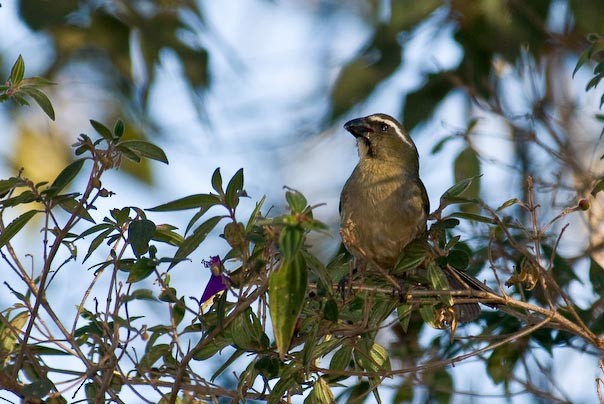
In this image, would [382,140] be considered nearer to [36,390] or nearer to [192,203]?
[192,203]

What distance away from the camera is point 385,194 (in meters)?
4.52

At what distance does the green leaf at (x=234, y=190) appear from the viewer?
2691mm

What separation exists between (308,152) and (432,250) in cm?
290

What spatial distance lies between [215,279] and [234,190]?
14.0 inches

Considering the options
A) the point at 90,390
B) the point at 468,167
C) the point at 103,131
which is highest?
the point at 468,167

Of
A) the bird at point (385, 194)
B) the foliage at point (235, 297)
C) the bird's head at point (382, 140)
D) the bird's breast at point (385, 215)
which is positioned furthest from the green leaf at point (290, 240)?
the bird's head at point (382, 140)

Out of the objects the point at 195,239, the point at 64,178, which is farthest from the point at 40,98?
the point at 195,239

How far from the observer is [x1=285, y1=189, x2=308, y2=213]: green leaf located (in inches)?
91.7

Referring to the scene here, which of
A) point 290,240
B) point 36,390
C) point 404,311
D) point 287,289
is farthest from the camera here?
point 404,311

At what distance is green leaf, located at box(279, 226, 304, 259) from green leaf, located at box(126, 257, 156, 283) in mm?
613

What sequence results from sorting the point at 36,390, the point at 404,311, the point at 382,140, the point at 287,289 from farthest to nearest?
the point at 382,140 < the point at 404,311 < the point at 36,390 < the point at 287,289

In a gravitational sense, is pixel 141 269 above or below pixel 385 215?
below

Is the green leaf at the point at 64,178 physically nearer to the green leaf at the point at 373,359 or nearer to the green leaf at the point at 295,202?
the green leaf at the point at 295,202

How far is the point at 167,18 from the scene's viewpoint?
5.39 metres
